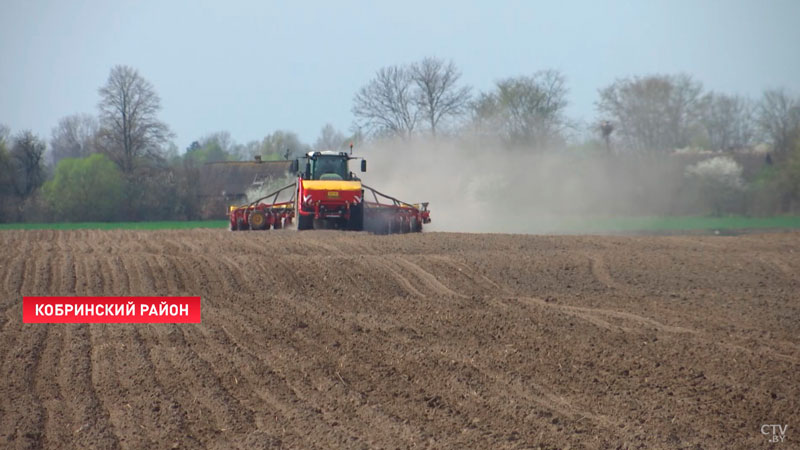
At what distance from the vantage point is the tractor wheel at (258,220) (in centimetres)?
2675

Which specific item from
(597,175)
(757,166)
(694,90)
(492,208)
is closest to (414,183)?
(492,208)

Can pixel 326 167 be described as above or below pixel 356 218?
above

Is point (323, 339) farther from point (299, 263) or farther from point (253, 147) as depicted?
point (253, 147)

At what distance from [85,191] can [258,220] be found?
28863mm

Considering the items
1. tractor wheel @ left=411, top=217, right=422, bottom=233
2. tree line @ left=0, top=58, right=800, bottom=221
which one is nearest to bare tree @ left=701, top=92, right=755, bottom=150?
tree line @ left=0, top=58, right=800, bottom=221

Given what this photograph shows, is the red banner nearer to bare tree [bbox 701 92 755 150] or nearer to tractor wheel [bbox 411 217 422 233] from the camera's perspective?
tractor wheel [bbox 411 217 422 233]

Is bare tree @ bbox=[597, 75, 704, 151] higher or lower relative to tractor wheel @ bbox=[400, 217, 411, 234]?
higher

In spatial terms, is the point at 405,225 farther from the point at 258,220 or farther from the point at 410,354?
the point at 410,354

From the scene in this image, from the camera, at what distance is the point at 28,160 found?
55375mm

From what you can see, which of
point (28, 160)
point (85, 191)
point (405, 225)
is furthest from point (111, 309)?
point (28, 160)

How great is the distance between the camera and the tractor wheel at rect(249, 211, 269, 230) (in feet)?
87.8

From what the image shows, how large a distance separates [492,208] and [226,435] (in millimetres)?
40208

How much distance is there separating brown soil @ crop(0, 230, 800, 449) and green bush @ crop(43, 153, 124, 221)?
3434 cm

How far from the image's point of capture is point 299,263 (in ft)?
56.1
